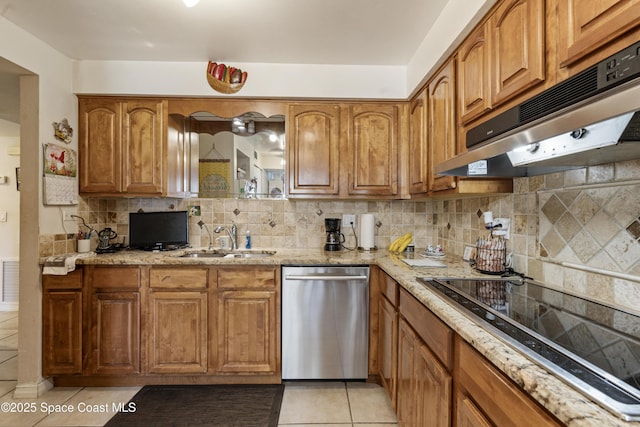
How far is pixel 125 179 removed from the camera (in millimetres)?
2480

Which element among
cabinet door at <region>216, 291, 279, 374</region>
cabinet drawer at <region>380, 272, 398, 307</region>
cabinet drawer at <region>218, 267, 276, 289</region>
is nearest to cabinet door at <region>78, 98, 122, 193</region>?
cabinet drawer at <region>218, 267, 276, 289</region>

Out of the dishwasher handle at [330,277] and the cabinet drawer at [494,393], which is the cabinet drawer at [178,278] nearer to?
the dishwasher handle at [330,277]

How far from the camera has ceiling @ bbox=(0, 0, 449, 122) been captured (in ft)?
5.95

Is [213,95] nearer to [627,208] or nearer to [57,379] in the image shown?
[57,379]

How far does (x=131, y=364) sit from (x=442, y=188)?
2.45 metres

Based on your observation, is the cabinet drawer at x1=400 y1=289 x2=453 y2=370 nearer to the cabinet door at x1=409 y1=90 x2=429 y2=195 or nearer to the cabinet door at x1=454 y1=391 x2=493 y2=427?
the cabinet door at x1=454 y1=391 x2=493 y2=427

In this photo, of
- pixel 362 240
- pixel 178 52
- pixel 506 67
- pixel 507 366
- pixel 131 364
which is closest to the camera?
pixel 507 366

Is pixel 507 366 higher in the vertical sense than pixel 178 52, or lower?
lower

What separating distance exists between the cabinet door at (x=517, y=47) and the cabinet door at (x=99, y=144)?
2.65m

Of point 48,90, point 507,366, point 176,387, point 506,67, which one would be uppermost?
point 48,90

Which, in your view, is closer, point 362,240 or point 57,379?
point 57,379

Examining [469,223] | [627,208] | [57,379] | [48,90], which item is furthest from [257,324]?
[48,90]

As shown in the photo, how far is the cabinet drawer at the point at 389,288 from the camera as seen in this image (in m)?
1.76

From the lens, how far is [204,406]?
1.99 meters
